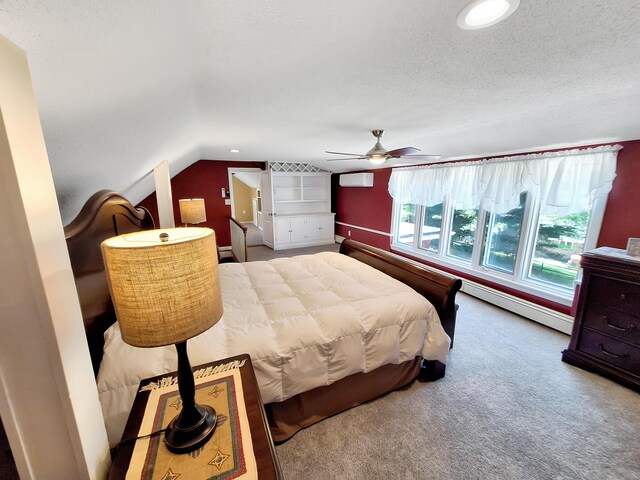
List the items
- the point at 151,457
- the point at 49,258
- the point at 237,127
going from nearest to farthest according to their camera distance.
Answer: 1. the point at 49,258
2. the point at 151,457
3. the point at 237,127

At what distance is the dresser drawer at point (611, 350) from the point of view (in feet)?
6.06

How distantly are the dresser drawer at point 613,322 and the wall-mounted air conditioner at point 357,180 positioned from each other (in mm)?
3953

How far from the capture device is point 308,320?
163 cm

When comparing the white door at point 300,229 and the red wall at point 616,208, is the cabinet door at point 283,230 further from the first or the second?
the red wall at point 616,208

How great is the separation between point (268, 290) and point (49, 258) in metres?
1.49

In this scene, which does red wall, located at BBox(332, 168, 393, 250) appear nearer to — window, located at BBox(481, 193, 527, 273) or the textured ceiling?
window, located at BBox(481, 193, 527, 273)

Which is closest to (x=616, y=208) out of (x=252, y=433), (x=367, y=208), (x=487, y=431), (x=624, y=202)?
(x=624, y=202)

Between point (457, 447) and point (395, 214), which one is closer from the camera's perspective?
point (457, 447)

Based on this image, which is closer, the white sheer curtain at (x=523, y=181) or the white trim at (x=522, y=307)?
the white sheer curtain at (x=523, y=181)

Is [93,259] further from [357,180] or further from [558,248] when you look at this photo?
[357,180]

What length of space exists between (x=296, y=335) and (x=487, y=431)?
1.37 meters

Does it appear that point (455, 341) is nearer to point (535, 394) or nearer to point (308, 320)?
point (535, 394)

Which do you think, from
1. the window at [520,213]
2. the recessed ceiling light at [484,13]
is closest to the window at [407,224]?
the window at [520,213]

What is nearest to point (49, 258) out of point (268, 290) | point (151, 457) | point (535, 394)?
point (151, 457)
